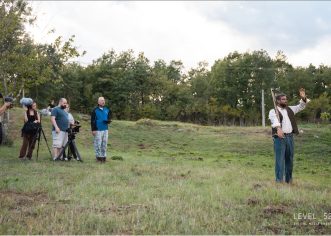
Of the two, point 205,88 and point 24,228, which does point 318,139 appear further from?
point 205,88

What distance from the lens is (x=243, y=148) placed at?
2780cm

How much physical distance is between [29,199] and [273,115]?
21.0ft

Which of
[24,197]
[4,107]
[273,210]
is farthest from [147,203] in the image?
[4,107]

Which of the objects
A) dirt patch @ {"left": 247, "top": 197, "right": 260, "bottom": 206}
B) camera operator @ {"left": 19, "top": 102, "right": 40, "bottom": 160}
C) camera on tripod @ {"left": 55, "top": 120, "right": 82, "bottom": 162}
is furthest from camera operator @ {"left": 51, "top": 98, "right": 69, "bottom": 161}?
dirt patch @ {"left": 247, "top": 197, "right": 260, "bottom": 206}

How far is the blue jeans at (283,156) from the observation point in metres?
10.9

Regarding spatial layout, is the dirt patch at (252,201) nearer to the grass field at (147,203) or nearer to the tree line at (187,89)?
the grass field at (147,203)

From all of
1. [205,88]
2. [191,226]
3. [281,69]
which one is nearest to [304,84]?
[281,69]

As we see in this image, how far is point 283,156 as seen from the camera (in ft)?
35.9

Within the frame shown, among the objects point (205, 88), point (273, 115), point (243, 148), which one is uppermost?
point (205, 88)

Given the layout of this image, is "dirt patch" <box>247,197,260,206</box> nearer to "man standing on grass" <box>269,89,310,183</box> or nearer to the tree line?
"man standing on grass" <box>269,89,310,183</box>

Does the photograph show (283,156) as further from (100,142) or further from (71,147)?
(71,147)

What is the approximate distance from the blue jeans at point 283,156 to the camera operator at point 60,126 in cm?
808

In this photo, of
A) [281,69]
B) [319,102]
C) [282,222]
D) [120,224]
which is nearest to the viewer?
[120,224]

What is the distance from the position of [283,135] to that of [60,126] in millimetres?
8438
